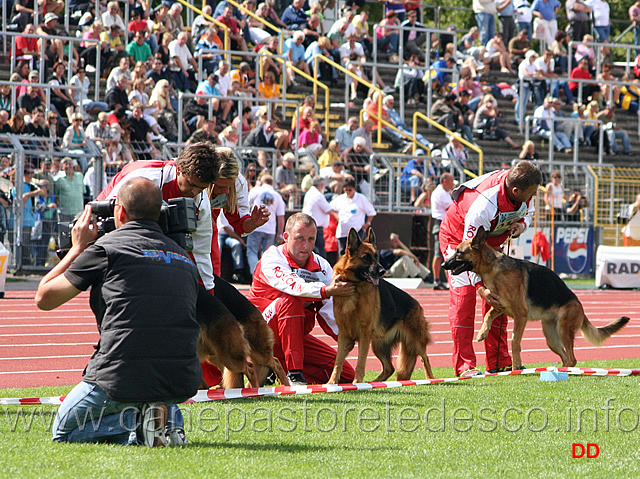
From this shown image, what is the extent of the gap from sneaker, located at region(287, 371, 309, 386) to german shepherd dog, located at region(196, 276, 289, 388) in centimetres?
31

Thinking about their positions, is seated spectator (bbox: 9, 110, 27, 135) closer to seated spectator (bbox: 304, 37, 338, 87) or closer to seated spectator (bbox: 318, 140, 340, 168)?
seated spectator (bbox: 318, 140, 340, 168)

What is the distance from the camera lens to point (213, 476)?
423 cm

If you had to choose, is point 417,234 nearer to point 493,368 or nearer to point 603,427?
point 493,368

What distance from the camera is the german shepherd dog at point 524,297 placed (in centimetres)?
820

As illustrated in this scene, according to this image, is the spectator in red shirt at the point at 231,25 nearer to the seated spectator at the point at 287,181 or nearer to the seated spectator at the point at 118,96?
the seated spectator at the point at 118,96

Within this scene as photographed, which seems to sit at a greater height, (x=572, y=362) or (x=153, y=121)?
(x=153, y=121)

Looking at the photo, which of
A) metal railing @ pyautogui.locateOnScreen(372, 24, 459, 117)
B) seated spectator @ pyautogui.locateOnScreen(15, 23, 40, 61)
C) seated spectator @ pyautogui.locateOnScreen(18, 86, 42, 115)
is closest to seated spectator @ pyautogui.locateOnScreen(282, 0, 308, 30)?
metal railing @ pyautogui.locateOnScreen(372, 24, 459, 117)

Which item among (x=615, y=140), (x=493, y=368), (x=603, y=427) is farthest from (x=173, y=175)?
(x=615, y=140)

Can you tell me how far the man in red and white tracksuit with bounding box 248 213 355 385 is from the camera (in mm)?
7530

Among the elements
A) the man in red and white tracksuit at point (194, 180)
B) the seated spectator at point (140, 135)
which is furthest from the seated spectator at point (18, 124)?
the man in red and white tracksuit at point (194, 180)

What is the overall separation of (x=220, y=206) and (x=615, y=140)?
71.7ft

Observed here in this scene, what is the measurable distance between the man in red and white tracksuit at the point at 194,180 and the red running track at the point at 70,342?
2095 mm

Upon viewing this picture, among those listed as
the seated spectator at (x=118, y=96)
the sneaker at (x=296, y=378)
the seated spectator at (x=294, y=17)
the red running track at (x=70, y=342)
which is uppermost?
the seated spectator at (x=294, y=17)

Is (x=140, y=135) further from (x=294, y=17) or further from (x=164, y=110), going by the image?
(x=294, y=17)
